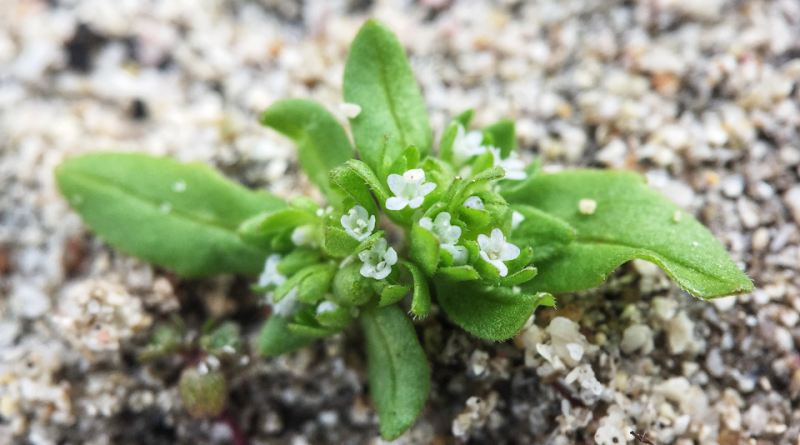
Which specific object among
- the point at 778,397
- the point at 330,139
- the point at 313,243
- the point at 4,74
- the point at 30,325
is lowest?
the point at 778,397

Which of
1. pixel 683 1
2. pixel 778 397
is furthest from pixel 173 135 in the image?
pixel 778 397

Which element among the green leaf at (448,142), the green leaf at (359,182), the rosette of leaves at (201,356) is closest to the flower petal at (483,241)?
the green leaf at (359,182)

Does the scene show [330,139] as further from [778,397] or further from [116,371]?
[778,397]

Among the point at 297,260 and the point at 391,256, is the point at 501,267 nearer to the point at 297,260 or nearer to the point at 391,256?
the point at 391,256

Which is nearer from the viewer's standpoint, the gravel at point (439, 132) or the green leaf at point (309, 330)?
the green leaf at point (309, 330)

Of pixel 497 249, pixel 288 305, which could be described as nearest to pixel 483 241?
pixel 497 249

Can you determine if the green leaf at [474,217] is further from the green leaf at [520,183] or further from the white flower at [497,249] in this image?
the green leaf at [520,183]
